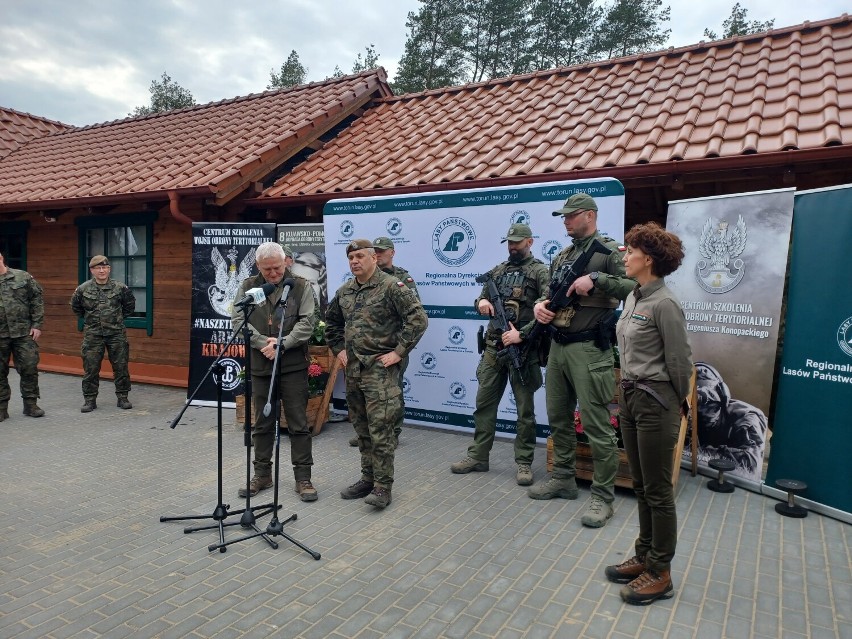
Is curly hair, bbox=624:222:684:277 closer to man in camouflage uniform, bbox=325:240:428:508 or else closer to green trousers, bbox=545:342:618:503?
green trousers, bbox=545:342:618:503

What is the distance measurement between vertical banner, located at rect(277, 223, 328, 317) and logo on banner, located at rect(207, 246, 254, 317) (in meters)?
0.54

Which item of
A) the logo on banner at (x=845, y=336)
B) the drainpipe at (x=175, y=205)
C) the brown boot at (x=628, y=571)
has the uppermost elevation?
the drainpipe at (x=175, y=205)

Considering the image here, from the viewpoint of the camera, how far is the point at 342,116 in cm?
1020

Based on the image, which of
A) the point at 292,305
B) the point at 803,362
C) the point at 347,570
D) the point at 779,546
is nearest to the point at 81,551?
the point at 347,570

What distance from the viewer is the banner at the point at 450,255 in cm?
568

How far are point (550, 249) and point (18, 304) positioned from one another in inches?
256

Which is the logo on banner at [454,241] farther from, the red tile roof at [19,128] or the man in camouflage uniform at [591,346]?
the red tile roof at [19,128]

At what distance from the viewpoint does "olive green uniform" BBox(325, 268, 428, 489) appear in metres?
4.36

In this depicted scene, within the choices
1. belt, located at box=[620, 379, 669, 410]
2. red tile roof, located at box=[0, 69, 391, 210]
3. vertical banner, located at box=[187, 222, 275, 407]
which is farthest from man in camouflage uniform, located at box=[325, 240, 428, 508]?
red tile roof, located at box=[0, 69, 391, 210]

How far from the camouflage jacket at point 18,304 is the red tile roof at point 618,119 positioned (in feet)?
10.5

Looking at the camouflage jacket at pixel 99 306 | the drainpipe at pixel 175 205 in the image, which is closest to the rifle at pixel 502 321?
the drainpipe at pixel 175 205

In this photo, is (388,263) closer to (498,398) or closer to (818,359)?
(498,398)

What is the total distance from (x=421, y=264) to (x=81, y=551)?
13.2 feet

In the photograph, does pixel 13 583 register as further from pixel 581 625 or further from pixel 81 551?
pixel 581 625
